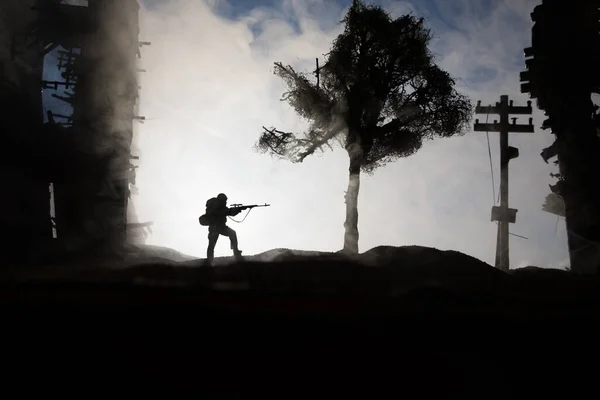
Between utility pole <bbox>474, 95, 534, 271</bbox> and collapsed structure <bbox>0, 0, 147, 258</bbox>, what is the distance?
16.4 metres

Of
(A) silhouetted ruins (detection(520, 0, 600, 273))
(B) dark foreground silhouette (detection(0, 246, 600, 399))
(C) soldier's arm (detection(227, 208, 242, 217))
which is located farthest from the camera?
(A) silhouetted ruins (detection(520, 0, 600, 273))

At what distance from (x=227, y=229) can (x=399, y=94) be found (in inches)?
364

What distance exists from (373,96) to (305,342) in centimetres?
1207

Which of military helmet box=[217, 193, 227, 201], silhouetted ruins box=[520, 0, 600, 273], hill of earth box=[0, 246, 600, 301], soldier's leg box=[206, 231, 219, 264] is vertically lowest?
hill of earth box=[0, 246, 600, 301]

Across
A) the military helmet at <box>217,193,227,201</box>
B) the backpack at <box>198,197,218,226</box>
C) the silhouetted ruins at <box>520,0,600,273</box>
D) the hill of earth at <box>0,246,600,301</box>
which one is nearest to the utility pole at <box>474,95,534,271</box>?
the silhouetted ruins at <box>520,0,600,273</box>

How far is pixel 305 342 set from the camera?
2674 mm

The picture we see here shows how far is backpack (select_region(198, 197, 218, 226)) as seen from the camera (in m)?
9.34

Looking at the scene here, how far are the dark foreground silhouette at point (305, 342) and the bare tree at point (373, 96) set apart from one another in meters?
9.40

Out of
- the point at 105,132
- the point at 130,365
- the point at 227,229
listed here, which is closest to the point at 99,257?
the point at 105,132

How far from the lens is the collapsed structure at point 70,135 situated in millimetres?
12820

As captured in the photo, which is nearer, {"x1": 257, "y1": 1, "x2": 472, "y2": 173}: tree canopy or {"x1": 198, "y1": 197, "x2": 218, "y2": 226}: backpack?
{"x1": 198, "y1": 197, "x2": 218, "y2": 226}: backpack

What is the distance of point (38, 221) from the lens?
13.6 metres

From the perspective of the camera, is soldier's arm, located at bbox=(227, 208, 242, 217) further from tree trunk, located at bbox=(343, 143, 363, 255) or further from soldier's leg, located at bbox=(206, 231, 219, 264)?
tree trunk, located at bbox=(343, 143, 363, 255)

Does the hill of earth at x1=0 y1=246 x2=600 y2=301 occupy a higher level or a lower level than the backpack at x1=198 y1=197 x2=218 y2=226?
lower
